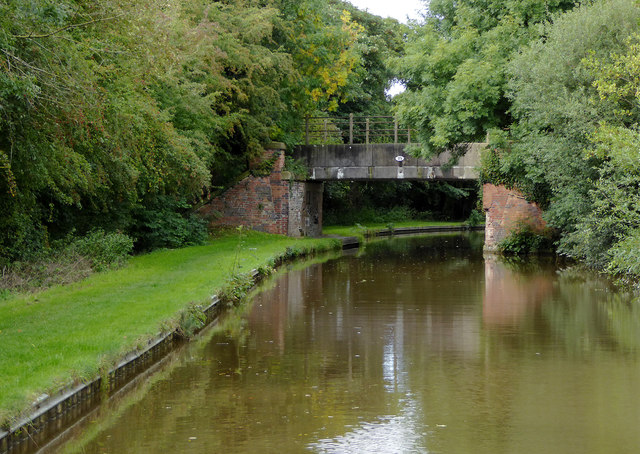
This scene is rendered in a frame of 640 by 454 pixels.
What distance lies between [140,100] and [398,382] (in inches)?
330

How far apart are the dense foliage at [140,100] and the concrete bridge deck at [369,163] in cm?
134

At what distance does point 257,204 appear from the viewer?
124 ft

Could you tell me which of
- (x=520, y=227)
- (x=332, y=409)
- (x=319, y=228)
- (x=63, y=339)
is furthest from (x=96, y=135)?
(x=319, y=228)

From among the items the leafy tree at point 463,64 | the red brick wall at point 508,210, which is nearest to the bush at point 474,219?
the red brick wall at point 508,210

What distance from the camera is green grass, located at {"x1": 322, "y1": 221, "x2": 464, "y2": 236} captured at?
151 ft

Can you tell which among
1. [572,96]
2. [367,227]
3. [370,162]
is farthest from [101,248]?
[367,227]

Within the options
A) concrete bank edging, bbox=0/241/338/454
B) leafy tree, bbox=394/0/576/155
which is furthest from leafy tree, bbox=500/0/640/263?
concrete bank edging, bbox=0/241/338/454

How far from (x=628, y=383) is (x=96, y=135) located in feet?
29.0

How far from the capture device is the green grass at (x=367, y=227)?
1818 inches

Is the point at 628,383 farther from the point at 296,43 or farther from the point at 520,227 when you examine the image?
the point at 296,43

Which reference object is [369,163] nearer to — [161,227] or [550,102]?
[161,227]

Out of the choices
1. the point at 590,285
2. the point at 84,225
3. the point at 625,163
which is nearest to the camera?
the point at 625,163

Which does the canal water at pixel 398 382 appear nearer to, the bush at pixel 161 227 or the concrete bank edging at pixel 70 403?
the concrete bank edging at pixel 70 403

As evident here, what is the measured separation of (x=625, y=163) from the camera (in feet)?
57.4
